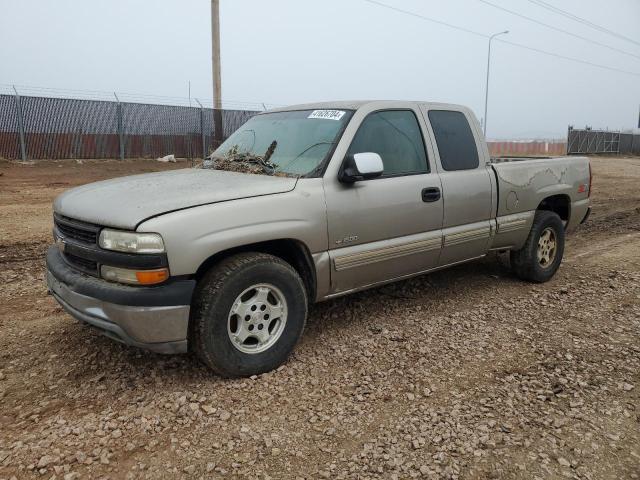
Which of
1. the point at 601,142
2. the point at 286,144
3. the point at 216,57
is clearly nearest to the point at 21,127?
the point at 216,57

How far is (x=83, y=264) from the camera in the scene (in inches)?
130

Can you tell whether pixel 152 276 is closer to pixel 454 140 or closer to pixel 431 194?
pixel 431 194

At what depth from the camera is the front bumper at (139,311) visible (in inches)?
118

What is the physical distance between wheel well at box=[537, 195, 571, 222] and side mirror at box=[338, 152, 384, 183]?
285 centimetres

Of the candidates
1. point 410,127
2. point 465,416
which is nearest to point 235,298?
point 465,416

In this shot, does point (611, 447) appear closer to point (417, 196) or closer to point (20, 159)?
point (417, 196)

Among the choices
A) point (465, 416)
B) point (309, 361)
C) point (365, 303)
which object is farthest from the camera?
point (365, 303)

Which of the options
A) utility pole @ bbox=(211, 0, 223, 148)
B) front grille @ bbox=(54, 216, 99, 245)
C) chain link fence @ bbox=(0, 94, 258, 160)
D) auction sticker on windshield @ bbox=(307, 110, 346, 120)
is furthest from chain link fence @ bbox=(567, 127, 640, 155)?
front grille @ bbox=(54, 216, 99, 245)

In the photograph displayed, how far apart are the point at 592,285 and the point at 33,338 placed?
5.23 m

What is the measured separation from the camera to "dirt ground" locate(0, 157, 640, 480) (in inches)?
104

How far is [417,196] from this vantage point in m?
4.23

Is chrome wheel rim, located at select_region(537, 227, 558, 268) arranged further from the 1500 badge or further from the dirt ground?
the 1500 badge

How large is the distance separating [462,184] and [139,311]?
2931 millimetres

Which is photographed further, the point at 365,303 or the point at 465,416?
the point at 365,303
